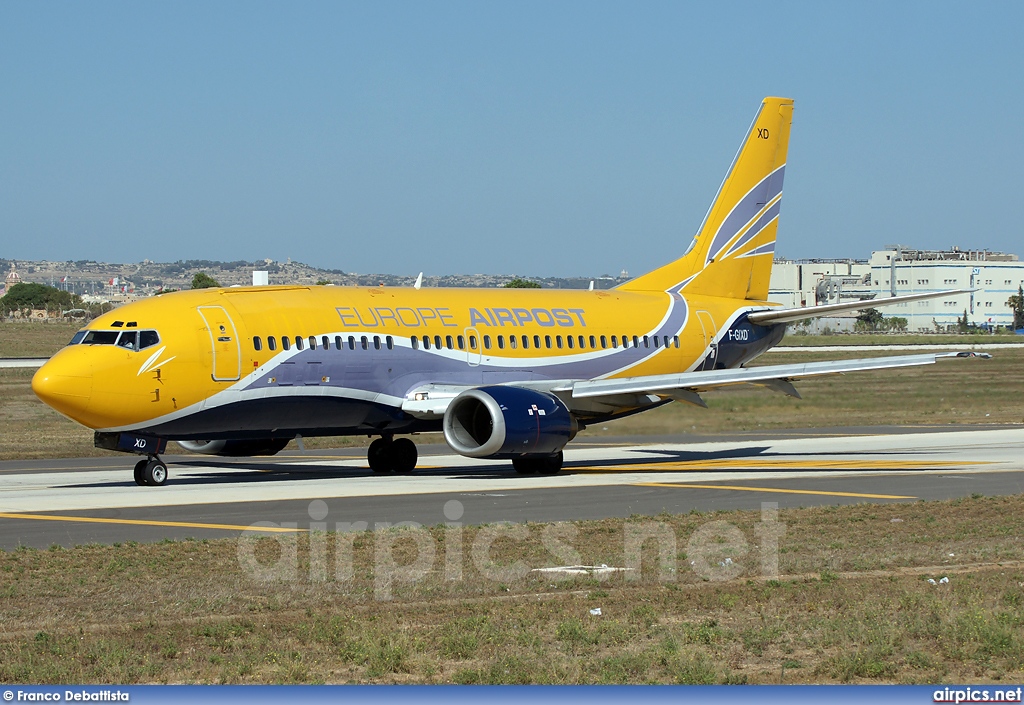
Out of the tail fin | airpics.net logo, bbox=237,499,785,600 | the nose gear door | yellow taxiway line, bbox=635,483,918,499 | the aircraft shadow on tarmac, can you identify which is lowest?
the aircraft shadow on tarmac

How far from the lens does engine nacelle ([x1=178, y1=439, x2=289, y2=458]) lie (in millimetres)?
31156

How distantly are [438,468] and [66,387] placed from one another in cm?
974

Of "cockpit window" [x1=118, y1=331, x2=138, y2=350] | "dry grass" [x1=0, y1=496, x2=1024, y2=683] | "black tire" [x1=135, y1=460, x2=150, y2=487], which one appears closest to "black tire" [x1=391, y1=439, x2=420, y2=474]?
"black tire" [x1=135, y1=460, x2=150, y2=487]

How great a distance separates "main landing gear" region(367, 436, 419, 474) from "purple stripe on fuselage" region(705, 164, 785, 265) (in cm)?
1120

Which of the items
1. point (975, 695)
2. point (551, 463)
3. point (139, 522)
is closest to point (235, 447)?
point (551, 463)

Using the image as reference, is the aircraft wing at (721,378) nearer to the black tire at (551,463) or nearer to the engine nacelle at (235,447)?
the black tire at (551,463)

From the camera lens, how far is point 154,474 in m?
27.6

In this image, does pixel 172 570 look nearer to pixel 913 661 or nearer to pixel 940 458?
pixel 913 661

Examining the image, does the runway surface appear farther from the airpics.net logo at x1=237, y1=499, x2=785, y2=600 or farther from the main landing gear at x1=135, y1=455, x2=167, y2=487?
the airpics.net logo at x1=237, y1=499, x2=785, y2=600

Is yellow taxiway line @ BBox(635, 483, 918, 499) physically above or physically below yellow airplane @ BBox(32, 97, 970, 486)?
below

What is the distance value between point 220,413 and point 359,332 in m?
3.78

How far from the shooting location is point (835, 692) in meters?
7.84

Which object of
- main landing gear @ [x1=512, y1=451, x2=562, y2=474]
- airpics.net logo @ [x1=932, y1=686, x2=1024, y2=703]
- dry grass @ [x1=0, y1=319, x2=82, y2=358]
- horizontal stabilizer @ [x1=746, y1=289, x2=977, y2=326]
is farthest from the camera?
dry grass @ [x1=0, y1=319, x2=82, y2=358]

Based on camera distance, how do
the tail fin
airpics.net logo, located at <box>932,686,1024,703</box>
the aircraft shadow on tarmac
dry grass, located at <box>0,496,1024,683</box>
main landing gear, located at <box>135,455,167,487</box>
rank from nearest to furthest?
airpics.net logo, located at <box>932,686,1024,703</box>
dry grass, located at <box>0,496,1024,683</box>
main landing gear, located at <box>135,455,167,487</box>
the aircraft shadow on tarmac
the tail fin
